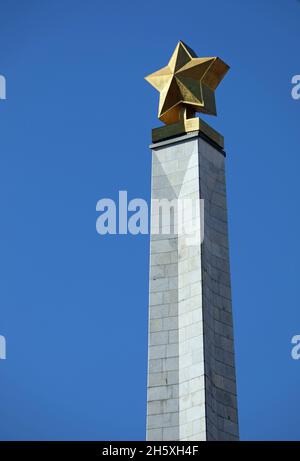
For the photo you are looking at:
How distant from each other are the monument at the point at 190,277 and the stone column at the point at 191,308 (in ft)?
0.09

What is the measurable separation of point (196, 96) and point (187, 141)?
1.72m

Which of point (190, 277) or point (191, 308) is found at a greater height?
point (190, 277)

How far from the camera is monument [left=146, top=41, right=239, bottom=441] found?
33.2 meters

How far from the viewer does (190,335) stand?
34.1m

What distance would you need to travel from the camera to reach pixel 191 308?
34500mm

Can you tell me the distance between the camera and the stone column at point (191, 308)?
108ft

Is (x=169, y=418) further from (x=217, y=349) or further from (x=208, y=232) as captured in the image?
(x=208, y=232)

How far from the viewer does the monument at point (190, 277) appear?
109 ft

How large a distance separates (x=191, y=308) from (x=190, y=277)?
1.02 m

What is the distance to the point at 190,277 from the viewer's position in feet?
115

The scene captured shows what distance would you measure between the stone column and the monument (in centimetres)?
3

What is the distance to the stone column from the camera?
1302 inches

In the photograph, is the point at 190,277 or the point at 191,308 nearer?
the point at 191,308
